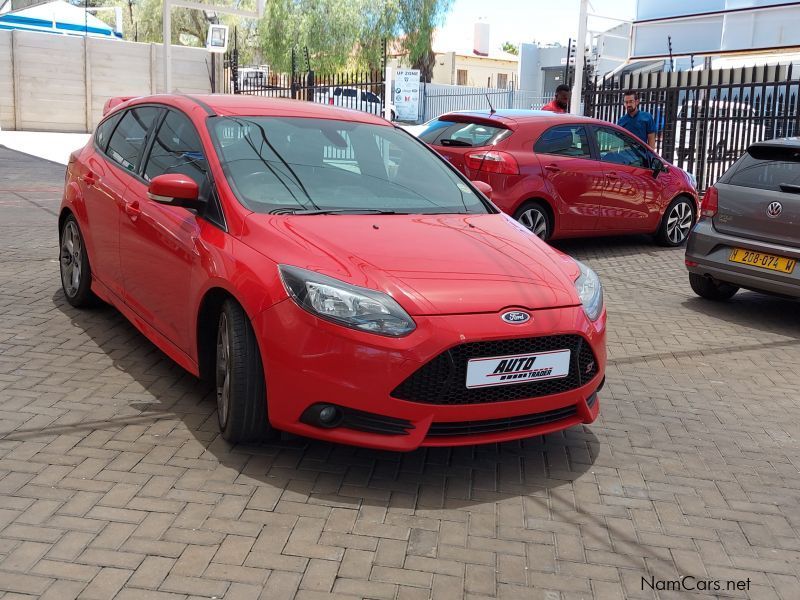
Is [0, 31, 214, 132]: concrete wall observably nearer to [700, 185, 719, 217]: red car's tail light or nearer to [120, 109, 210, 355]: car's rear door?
[700, 185, 719, 217]: red car's tail light

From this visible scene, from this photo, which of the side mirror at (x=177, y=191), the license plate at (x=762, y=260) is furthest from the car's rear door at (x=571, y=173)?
the side mirror at (x=177, y=191)

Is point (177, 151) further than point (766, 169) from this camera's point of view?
No

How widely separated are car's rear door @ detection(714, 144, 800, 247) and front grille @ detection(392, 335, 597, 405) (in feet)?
13.0

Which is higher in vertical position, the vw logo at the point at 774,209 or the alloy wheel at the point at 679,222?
the vw logo at the point at 774,209

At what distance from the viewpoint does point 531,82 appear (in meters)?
52.1

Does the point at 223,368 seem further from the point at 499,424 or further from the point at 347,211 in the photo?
the point at 499,424

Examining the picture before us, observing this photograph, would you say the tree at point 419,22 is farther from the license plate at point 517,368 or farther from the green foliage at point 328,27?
the license plate at point 517,368

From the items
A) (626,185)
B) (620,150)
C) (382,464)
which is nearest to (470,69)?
(620,150)

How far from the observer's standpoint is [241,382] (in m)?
3.92

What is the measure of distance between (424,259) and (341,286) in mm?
482

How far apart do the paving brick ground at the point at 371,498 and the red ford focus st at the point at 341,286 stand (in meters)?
0.27

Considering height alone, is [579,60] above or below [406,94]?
above

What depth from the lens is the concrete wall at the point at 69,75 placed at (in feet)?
94.5

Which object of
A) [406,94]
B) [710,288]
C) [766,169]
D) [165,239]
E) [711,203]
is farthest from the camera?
[406,94]
